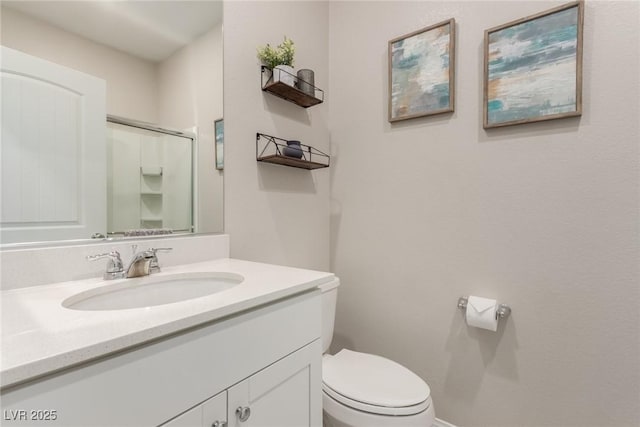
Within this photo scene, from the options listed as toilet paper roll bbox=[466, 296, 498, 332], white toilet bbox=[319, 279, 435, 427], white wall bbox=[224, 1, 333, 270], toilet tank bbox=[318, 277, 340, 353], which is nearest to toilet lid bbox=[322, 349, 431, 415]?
white toilet bbox=[319, 279, 435, 427]

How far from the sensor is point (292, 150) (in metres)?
1.42

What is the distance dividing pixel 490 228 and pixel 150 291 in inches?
52.4

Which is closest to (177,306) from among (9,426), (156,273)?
(9,426)

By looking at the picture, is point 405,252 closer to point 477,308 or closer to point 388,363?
point 477,308

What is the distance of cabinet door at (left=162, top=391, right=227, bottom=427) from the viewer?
601 mm

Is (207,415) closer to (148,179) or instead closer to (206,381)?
(206,381)

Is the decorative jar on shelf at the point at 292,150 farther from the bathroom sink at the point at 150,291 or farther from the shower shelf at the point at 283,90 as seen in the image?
the bathroom sink at the point at 150,291

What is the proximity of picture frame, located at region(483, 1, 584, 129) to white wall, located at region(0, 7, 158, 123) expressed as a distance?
4.41 feet

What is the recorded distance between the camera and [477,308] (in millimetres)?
1276

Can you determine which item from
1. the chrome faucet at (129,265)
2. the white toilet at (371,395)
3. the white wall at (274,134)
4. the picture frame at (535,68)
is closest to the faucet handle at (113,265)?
the chrome faucet at (129,265)

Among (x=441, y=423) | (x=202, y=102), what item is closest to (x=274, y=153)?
(x=202, y=102)

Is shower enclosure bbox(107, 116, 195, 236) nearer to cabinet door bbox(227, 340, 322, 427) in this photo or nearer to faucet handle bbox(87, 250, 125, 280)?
faucet handle bbox(87, 250, 125, 280)

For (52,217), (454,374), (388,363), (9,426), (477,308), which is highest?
(52,217)

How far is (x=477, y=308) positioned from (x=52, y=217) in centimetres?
153
